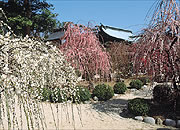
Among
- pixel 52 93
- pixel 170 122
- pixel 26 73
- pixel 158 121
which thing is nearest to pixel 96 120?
pixel 158 121

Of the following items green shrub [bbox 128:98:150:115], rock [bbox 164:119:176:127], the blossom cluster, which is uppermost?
the blossom cluster

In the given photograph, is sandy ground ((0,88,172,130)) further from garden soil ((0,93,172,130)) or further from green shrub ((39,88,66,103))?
green shrub ((39,88,66,103))

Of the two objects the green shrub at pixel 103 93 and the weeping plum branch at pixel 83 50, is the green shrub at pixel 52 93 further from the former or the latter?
the green shrub at pixel 103 93

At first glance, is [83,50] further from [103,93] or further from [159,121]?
[159,121]

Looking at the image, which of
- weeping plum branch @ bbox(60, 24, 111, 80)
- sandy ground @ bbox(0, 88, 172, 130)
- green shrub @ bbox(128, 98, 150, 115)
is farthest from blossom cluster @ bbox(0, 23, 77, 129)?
weeping plum branch @ bbox(60, 24, 111, 80)

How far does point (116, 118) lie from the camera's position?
3.62m

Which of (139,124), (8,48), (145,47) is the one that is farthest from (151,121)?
(8,48)

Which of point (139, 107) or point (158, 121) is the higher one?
point (139, 107)

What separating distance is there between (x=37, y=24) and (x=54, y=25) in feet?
3.79

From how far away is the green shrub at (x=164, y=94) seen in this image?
3830 mm

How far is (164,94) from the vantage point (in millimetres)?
4047

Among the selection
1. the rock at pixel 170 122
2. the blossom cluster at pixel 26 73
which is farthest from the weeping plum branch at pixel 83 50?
the blossom cluster at pixel 26 73

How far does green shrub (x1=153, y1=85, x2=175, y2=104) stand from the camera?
383 cm

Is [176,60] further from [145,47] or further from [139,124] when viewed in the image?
[139,124]
